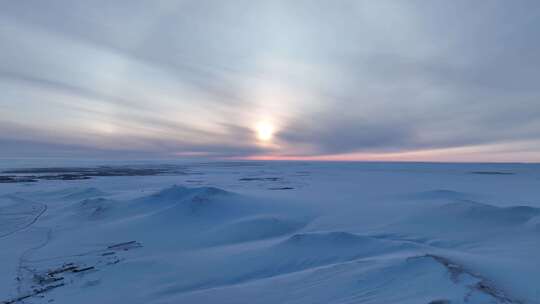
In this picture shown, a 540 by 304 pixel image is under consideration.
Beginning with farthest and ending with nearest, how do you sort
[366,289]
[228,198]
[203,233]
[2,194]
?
1. [2,194]
2. [228,198]
3. [203,233]
4. [366,289]

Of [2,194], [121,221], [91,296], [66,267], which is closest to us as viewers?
[91,296]

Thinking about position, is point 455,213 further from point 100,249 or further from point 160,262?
point 100,249

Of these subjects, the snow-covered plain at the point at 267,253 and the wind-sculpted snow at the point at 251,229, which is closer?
the snow-covered plain at the point at 267,253

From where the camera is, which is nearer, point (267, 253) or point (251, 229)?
point (267, 253)

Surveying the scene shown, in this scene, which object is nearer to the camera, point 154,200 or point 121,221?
point 121,221

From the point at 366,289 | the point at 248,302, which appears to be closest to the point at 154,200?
the point at 248,302

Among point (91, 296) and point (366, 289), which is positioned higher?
point (366, 289)

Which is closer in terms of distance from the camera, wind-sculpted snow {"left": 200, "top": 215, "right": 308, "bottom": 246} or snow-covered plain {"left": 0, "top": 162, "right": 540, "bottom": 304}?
snow-covered plain {"left": 0, "top": 162, "right": 540, "bottom": 304}
